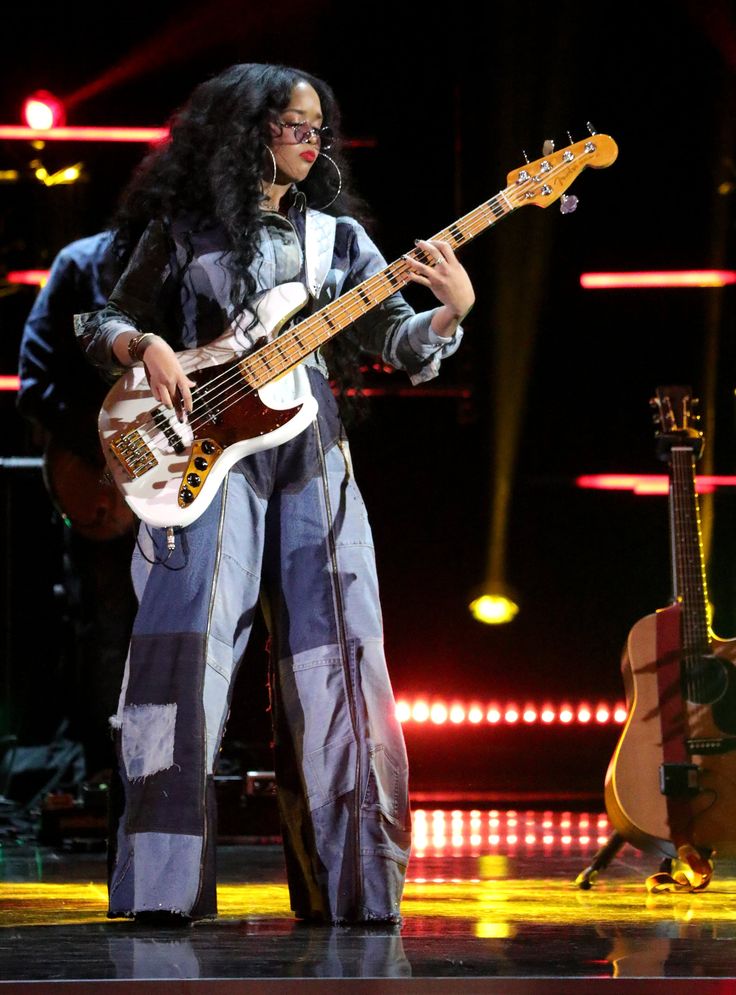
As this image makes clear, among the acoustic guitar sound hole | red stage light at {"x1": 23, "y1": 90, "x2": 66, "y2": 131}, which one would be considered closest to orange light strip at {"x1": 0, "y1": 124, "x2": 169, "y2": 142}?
red stage light at {"x1": 23, "y1": 90, "x2": 66, "y2": 131}

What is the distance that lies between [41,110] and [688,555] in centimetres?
334

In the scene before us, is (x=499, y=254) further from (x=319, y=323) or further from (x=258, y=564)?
(x=258, y=564)

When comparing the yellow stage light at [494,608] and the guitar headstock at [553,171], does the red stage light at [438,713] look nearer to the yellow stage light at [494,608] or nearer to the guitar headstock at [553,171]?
the yellow stage light at [494,608]

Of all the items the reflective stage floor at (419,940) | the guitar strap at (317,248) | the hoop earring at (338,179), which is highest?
the hoop earring at (338,179)

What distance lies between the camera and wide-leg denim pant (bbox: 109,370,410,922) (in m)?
2.56

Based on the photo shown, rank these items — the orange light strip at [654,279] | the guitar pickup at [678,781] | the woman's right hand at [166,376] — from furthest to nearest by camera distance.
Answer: the orange light strip at [654,279], the guitar pickup at [678,781], the woman's right hand at [166,376]

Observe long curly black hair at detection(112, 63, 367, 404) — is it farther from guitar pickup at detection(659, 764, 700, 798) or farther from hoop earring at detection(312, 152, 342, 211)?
guitar pickup at detection(659, 764, 700, 798)

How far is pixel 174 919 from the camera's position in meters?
2.49

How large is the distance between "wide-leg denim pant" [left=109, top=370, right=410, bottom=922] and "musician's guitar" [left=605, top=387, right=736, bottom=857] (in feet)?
2.87

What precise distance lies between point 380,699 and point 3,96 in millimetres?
4111

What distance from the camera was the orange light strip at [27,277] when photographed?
574 cm

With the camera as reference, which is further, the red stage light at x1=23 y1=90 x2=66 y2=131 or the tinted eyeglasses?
the red stage light at x1=23 y1=90 x2=66 y2=131

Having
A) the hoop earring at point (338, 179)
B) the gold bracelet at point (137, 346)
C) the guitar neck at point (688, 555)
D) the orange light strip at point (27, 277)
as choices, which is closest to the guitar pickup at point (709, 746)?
the guitar neck at point (688, 555)

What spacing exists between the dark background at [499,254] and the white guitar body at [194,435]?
129 inches
